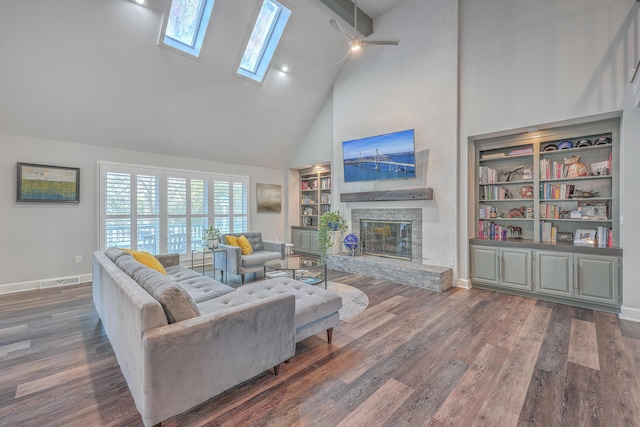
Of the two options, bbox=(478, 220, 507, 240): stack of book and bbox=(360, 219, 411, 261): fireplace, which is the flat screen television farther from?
bbox=(478, 220, 507, 240): stack of book

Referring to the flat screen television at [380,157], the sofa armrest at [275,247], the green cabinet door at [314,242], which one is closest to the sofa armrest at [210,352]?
the sofa armrest at [275,247]

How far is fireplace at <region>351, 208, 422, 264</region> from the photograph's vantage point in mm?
5078

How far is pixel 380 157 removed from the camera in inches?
209

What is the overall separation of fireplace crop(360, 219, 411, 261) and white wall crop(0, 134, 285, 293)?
472 cm

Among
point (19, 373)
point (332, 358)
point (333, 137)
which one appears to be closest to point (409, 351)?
point (332, 358)

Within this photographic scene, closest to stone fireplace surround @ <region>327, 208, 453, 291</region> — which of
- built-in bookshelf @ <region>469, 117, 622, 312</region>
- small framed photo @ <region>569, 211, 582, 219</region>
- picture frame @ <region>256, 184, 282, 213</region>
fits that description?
built-in bookshelf @ <region>469, 117, 622, 312</region>

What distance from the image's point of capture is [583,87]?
3504 millimetres

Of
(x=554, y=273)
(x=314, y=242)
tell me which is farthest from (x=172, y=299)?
(x=314, y=242)

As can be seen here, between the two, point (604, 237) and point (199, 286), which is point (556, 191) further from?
point (199, 286)

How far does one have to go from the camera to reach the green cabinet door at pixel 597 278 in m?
3.42

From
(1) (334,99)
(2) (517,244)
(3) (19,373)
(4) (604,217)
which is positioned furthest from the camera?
(1) (334,99)

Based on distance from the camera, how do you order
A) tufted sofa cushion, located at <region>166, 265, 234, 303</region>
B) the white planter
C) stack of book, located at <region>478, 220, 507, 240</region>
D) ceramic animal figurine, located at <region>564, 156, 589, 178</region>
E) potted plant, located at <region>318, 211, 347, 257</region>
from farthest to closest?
1. the white planter
2. potted plant, located at <region>318, 211, 347, 257</region>
3. stack of book, located at <region>478, 220, 507, 240</region>
4. ceramic animal figurine, located at <region>564, 156, 589, 178</region>
5. tufted sofa cushion, located at <region>166, 265, 234, 303</region>

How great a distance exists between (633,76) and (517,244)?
2.26 metres

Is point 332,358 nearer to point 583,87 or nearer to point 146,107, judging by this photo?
point 583,87
